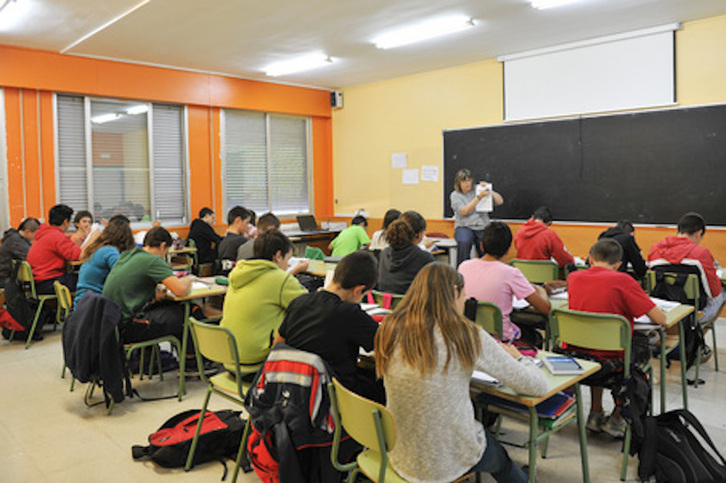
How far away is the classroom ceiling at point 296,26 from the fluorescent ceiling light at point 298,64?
0.17 meters

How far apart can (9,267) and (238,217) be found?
2.34 m

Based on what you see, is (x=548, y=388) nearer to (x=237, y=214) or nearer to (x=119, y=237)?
(x=119, y=237)

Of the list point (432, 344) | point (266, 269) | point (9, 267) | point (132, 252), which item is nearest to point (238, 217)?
point (132, 252)

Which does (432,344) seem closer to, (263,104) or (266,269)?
(266,269)

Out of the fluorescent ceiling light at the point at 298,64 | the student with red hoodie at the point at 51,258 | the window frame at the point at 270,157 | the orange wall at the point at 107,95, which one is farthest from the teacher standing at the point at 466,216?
the student with red hoodie at the point at 51,258

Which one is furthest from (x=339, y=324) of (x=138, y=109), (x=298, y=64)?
(x=138, y=109)

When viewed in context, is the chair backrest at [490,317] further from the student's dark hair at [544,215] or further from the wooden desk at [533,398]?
the student's dark hair at [544,215]

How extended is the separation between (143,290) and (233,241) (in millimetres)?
1581

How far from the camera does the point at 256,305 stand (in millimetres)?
3186

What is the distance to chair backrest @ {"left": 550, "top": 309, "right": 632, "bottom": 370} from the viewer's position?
9.95ft

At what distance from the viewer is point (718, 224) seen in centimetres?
626

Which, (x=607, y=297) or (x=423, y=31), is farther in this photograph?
(x=423, y=31)

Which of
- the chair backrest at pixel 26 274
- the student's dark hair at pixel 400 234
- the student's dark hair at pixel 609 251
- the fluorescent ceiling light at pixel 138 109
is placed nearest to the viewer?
the student's dark hair at pixel 609 251

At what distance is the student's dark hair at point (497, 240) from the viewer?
11.5 feet
